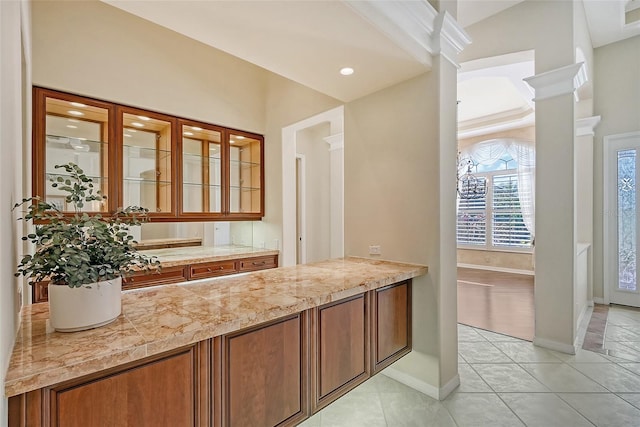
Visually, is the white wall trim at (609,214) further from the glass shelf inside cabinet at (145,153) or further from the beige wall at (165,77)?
the glass shelf inside cabinet at (145,153)

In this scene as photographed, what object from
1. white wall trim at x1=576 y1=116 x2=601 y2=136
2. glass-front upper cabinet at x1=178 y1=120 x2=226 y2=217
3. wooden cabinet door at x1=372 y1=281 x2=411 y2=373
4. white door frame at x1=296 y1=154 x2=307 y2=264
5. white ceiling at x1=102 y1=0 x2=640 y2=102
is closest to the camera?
white ceiling at x1=102 y1=0 x2=640 y2=102

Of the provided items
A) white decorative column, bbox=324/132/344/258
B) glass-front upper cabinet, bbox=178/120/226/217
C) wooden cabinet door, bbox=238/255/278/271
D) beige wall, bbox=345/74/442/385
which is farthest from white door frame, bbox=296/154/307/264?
beige wall, bbox=345/74/442/385

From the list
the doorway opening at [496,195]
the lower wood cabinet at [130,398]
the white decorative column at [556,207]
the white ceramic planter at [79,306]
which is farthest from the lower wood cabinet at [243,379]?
the doorway opening at [496,195]

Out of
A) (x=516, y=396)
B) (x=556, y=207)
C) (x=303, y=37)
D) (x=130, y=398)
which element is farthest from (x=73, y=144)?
(x=556, y=207)

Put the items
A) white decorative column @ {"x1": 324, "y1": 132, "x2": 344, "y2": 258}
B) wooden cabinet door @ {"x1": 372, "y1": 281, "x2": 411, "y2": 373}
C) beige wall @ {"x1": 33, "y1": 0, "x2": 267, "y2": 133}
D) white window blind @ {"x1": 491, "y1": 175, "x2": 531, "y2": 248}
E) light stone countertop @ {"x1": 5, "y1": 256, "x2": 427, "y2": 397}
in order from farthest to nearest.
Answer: white window blind @ {"x1": 491, "y1": 175, "x2": 531, "y2": 248} < white decorative column @ {"x1": 324, "y1": 132, "x2": 344, "y2": 258} < beige wall @ {"x1": 33, "y1": 0, "x2": 267, "y2": 133} < wooden cabinet door @ {"x1": 372, "y1": 281, "x2": 411, "y2": 373} < light stone countertop @ {"x1": 5, "y1": 256, "x2": 427, "y2": 397}

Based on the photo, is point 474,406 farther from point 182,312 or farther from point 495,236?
point 495,236

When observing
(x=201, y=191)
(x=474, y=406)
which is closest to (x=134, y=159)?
(x=201, y=191)

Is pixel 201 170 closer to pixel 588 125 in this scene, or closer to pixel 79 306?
pixel 79 306

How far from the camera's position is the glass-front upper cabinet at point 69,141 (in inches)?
97.6

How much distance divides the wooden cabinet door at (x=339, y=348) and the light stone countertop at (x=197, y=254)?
196 centimetres

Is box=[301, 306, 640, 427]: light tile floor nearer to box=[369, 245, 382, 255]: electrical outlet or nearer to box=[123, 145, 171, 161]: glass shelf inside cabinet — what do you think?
box=[369, 245, 382, 255]: electrical outlet

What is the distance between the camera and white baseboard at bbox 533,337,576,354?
9.59 feet

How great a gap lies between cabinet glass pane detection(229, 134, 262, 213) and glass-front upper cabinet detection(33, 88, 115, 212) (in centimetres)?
132

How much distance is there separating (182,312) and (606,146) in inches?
231
